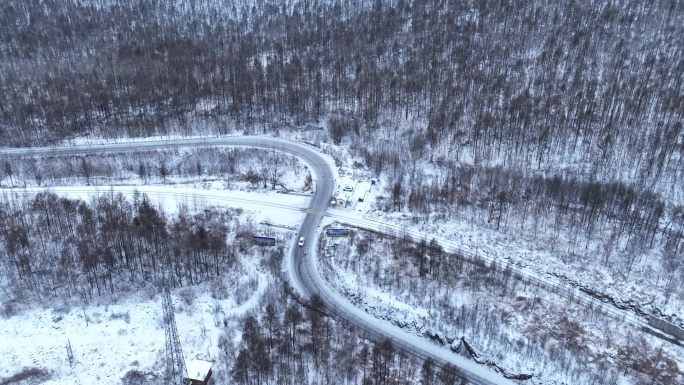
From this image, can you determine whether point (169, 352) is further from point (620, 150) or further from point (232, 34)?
point (232, 34)

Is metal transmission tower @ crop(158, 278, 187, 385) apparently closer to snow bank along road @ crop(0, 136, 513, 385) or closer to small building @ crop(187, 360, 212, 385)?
small building @ crop(187, 360, 212, 385)

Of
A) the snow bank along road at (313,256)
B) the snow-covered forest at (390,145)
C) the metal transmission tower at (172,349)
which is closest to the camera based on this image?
the metal transmission tower at (172,349)

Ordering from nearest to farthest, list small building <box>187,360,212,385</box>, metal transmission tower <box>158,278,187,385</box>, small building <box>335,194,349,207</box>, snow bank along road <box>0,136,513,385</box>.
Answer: small building <box>187,360,212,385</box> < metal transmission tower <box>158,278,187,385</box> < snow bank along road <box>0,136,513,385</box> < small building <box>335,194,349,207</box>

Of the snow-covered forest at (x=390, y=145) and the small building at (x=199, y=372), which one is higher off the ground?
the snow-covered forest at (x=390, y=145)

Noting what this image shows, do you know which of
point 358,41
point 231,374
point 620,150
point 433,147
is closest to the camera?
point 231,374

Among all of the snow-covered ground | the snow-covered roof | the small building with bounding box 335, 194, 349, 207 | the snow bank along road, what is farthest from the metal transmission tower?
the small building with bounding box 335, 194, 349, 207

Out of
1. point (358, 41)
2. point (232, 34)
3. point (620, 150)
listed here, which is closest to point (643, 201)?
point (620, 150)

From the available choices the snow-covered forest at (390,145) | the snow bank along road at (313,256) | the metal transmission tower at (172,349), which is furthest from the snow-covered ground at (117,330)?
the snow bank along road at (313,256)

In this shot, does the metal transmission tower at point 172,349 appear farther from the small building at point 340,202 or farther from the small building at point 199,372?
the small building at point 340,202
